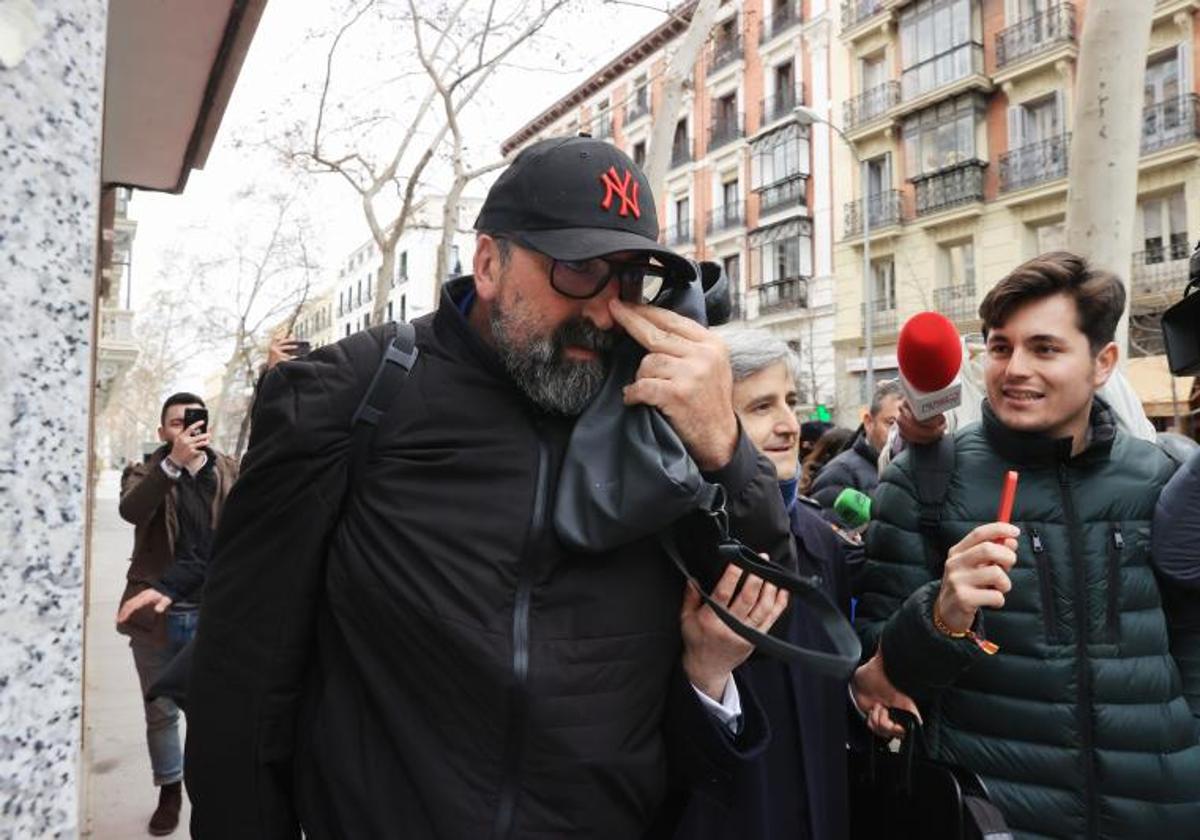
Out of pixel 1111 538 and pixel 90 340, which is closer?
pixel 90 340

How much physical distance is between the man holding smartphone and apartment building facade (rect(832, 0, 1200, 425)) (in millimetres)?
18864

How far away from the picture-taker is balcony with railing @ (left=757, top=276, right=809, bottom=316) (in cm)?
2680

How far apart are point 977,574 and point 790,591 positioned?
520mm

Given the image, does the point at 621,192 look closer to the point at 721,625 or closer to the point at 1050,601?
the point at 721,625

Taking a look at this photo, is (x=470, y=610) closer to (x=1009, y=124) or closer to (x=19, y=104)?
(x=19, y=104)

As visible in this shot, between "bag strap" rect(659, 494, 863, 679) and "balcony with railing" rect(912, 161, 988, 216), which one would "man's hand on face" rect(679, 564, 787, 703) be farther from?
"balcony with railing" rect(912, 161, 988, 216)

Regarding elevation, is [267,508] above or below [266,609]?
above

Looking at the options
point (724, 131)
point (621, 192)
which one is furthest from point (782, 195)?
point (621, 192)

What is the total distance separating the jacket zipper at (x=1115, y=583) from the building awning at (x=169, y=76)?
2.61m

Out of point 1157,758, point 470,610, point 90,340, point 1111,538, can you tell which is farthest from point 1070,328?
point 90,340

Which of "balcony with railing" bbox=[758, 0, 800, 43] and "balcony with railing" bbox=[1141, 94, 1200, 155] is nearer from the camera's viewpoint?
"balcony with railing" bbox=[1141, 94, 1200, 155]

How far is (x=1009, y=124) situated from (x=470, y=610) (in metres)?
24.3

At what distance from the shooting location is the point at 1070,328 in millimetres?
1929

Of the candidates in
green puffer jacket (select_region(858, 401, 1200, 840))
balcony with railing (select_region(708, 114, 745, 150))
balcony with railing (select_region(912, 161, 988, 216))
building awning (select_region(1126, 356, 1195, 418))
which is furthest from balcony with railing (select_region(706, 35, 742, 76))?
green puffer jacket (select_region(858, 401, 1200, 840))
